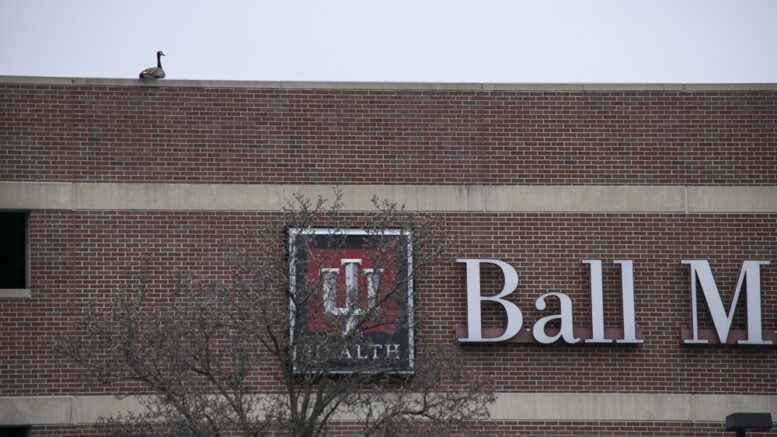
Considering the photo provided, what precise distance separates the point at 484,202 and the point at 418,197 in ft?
3.83

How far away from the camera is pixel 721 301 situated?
67.2 ft

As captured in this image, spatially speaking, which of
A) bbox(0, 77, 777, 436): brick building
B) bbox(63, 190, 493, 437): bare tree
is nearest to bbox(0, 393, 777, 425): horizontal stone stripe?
bbox(0, 77, 777, 436): brick building

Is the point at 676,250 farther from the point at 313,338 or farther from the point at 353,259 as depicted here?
the point at 313,338

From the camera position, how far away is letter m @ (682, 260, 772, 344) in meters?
20.4

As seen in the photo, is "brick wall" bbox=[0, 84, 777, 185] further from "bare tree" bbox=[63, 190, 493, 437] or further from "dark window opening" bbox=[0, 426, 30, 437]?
"dark window opening" bbox=[0, 426, 30, 437]

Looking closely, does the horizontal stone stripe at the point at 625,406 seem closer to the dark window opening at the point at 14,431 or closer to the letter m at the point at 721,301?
the letter m at the point at 721,301

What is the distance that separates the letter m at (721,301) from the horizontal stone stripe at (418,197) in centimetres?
109

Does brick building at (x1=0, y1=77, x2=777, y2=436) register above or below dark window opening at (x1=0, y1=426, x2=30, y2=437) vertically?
above

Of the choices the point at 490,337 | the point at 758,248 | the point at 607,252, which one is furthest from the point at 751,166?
the point at 490,337

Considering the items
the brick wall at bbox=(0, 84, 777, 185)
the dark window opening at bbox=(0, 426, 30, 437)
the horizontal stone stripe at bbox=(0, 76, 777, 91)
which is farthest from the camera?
the horizontal stone stripe at bbox=(0, 76, 777, 91)

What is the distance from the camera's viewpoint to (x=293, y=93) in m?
21.1

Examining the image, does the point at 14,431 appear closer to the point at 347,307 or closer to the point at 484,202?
the point at 347,307

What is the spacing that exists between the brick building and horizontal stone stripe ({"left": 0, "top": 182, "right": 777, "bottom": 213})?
1.4 inches

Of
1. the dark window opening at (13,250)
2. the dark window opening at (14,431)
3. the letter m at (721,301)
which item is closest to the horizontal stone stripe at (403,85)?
the dark window opening at (13,250)
